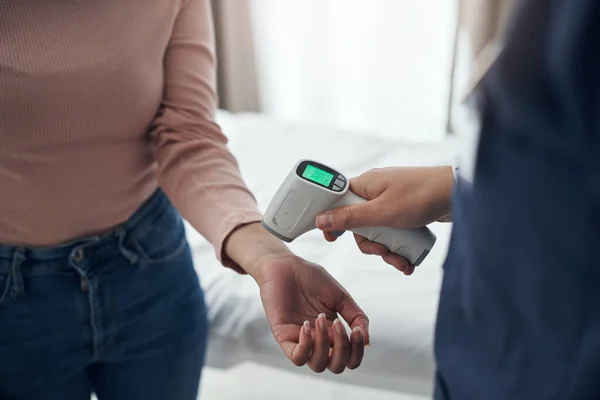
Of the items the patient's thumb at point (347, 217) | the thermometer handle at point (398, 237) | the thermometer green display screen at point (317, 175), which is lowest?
the thermometer handle at point (398, 237)

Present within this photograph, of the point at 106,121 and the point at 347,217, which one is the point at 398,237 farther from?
the point at 106,121

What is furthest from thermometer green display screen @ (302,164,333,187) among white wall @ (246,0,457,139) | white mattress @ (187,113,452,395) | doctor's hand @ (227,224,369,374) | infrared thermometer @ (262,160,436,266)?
white wall @ (246,0,457,139)

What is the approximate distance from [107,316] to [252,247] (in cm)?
20

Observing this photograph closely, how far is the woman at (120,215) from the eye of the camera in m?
0.72

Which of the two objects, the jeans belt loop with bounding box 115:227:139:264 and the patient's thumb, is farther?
the jeans belt loop with bounding box 115:227:139:264

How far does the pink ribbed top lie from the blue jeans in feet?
0.10

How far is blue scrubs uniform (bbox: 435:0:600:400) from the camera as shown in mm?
342

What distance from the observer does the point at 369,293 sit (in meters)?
1.14

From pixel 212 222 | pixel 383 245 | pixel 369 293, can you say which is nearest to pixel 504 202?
pixel 383 245

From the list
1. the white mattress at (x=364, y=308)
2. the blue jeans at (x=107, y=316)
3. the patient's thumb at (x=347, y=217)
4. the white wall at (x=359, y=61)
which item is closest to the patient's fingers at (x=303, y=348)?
the patient's thumb at (x=347, y=217)

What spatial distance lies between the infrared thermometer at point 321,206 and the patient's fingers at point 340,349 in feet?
0.41

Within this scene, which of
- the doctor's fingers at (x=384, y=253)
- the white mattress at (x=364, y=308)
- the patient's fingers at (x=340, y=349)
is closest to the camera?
the patient's fingers at (x=340, y=349)

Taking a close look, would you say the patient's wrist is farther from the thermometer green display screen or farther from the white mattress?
the white mattress

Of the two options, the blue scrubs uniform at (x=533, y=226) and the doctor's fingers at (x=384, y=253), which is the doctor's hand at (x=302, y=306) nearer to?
the doctor's fingers at (x=384, y=253)
